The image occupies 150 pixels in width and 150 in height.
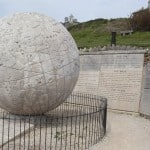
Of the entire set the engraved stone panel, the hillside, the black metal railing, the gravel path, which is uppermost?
the hillside

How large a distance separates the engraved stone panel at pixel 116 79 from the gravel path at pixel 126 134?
33.8 inches

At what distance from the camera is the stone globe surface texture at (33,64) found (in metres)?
10.9

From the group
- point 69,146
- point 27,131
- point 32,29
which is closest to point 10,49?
point 32,29

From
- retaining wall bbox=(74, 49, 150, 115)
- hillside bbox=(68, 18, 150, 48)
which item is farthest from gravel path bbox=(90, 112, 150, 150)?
hillside bbox=(68, 18, 150, 48)

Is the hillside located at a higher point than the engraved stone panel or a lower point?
higher

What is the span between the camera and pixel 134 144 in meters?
10.8

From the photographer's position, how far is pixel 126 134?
11.9 metres

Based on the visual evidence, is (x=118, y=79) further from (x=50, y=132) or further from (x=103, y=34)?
(x=103, y=34)

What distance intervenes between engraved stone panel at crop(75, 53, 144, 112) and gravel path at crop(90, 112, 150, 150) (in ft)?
2.82

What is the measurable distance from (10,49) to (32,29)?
2.70ft

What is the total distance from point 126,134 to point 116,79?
4.74m

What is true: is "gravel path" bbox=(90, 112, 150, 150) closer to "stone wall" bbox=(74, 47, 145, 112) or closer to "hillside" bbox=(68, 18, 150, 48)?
"stone wall" bbox=(74, 47, 145, 112)

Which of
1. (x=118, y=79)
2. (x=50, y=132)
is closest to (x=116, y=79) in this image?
(x=118, y=79)

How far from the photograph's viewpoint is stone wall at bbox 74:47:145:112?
1567cm
